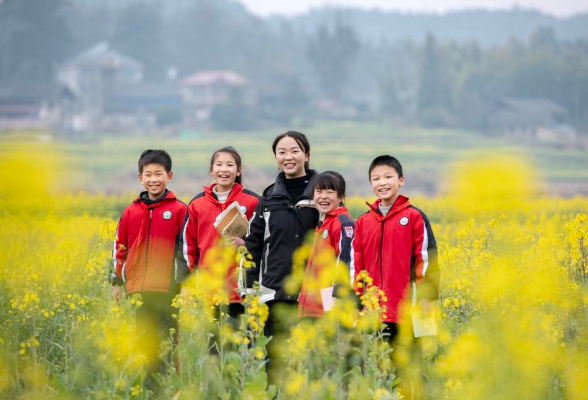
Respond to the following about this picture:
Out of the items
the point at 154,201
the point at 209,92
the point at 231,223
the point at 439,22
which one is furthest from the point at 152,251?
the point at 439,22

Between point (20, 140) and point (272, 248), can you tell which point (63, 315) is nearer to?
point (272, 248)

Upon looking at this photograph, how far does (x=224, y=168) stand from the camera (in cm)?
465

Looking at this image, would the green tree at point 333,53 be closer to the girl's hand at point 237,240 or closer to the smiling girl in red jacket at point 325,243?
the girl's hand at point 237,240

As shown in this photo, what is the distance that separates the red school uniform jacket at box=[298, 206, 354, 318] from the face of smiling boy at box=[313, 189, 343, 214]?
0.09ft

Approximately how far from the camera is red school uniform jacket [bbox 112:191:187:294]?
474 cm

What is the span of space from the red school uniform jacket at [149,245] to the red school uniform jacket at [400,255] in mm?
1067

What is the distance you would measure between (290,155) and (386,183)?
0.53 metres

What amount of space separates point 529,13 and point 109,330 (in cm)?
16615

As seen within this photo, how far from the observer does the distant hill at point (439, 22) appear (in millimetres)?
157125

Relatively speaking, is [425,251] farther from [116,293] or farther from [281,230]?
[116,293]

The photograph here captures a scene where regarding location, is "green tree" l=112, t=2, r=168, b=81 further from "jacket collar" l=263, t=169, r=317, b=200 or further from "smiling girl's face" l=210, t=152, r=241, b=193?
"jacket collar" l=263, t=169, r=317, b=200

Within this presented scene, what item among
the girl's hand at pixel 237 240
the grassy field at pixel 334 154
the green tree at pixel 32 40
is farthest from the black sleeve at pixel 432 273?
the green tree at pixel 32 40

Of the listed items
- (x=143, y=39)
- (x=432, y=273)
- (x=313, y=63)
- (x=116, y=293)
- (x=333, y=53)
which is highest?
(x=143, y=39)

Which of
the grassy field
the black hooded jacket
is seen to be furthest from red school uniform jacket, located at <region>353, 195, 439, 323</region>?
the grassy field
